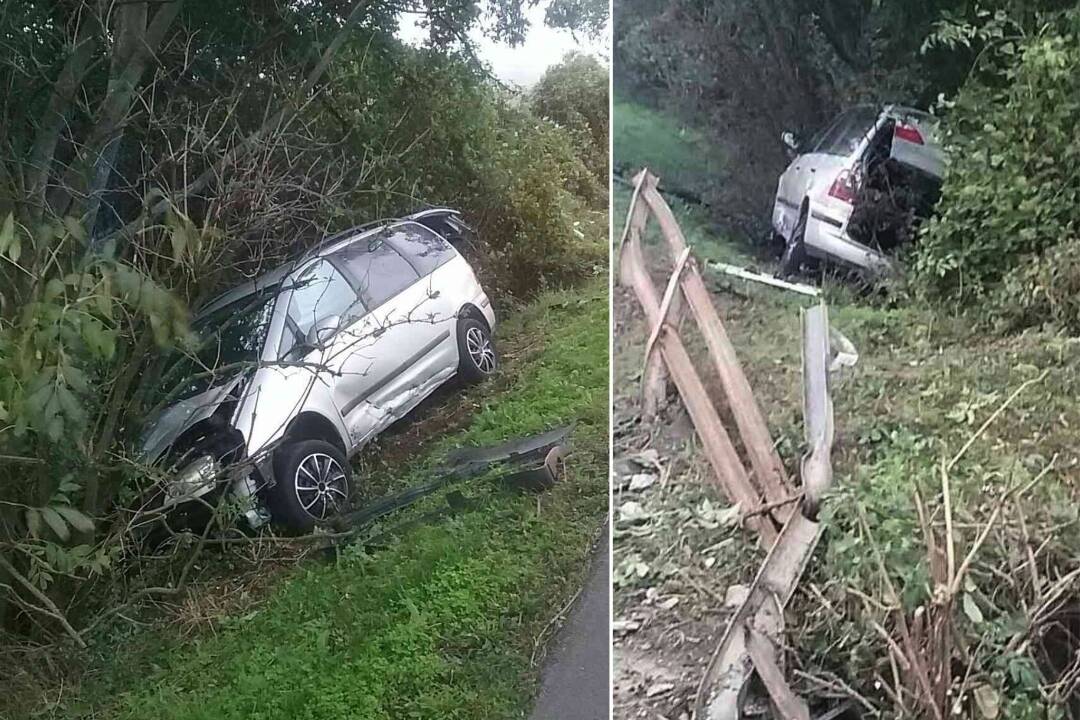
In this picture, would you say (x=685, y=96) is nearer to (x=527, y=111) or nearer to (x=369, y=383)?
(x=527, y=111)

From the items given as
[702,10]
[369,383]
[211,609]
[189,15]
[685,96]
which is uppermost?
[189,15]

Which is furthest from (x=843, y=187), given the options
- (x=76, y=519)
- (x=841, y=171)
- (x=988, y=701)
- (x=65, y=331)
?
(x=76, y=519)

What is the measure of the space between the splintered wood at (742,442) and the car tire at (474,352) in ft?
1.15

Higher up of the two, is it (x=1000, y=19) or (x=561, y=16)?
(x=561, y=16)

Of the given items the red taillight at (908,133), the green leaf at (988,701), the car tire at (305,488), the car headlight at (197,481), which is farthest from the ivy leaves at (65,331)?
the green leaf at (988,701)

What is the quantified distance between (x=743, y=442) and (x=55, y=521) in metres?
1.53

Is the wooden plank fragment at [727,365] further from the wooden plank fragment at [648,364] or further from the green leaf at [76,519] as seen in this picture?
the green leaf at [76,519]

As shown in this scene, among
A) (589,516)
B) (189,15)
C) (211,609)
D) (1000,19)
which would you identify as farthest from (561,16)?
(211,609)

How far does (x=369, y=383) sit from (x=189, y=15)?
35.8 inches

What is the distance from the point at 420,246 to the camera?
7.39ft

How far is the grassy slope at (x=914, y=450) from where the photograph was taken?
7.18ft

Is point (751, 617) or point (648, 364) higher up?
point (648, 364)

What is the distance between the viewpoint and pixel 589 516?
2240 mm

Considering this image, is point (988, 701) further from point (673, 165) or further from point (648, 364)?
point (673, 165)
